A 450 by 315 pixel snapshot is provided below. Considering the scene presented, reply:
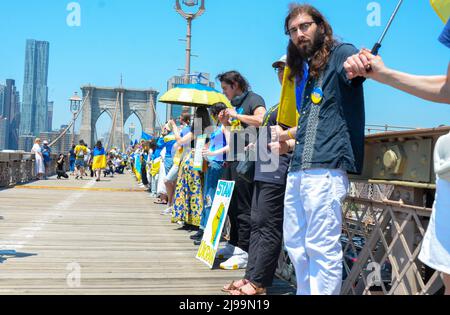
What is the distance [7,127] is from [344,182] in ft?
538

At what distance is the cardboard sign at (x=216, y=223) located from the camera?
4312mm

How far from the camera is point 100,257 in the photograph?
4637 mm

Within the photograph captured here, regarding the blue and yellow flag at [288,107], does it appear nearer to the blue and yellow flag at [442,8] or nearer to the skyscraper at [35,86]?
the blue and yellow flag at [442,8]

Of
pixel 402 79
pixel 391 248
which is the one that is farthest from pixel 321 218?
pixel 402 79

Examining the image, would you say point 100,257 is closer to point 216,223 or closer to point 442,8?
point 216,223

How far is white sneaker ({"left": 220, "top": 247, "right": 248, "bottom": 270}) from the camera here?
14.3 ft

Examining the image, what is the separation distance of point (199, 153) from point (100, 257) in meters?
1.59

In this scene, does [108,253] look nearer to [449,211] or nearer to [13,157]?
[449,211]

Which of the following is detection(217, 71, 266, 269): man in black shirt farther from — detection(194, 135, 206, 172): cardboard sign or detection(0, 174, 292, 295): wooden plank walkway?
detection(194, 135, 206, 172): cardboard sign

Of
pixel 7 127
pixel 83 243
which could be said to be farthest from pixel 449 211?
pixel 7 127

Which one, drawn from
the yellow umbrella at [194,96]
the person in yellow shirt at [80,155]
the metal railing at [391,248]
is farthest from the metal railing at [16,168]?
the metal railing at [391,248]

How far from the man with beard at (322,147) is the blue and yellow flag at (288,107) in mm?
380

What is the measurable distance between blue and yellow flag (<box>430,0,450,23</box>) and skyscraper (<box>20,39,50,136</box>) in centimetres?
17937
